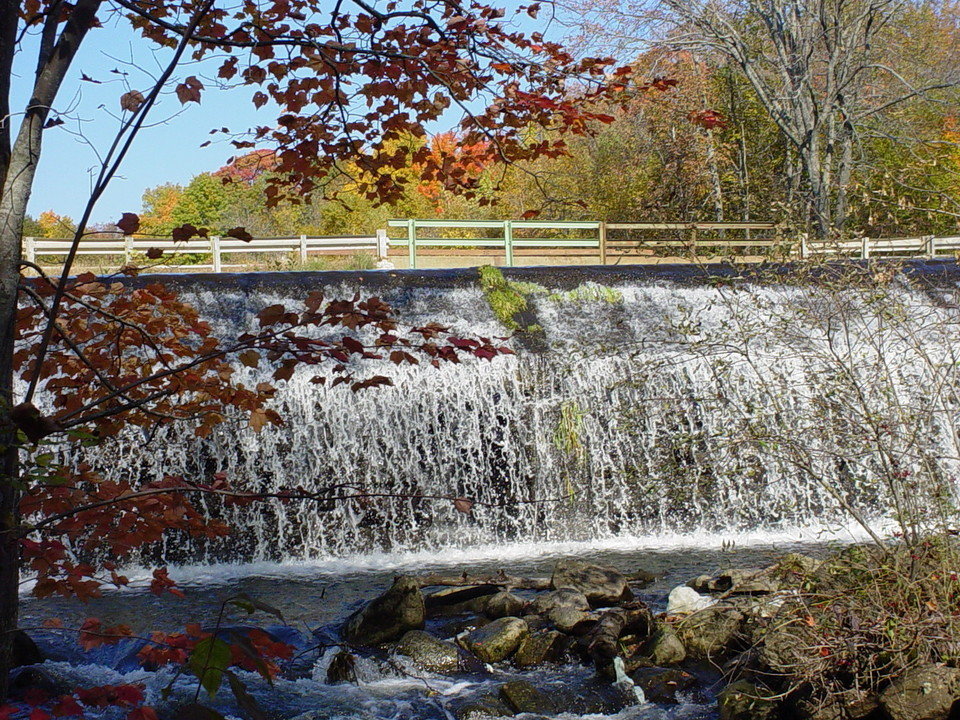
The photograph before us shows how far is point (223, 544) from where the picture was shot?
9.48 metres

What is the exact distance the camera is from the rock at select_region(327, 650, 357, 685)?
5.92 metres

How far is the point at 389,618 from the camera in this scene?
21.5ft

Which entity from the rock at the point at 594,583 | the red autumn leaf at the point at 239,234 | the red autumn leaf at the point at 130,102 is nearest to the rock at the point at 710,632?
the rock at the point at 594,583

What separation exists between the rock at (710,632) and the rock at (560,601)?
0.73 metres

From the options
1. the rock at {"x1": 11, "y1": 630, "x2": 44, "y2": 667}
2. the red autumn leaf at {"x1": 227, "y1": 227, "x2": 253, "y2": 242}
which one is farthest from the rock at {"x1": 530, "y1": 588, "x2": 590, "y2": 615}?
the red autumn leaf at {"x1": 227, "y1": 227, "x2": 253, "y2": 242}

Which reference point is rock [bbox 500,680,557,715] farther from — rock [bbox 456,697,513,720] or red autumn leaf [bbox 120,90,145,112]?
red autumn leaf [bbox 120,90,145,112]

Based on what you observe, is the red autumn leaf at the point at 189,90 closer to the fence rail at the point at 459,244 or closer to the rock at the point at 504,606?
the rock at the point at 504,606

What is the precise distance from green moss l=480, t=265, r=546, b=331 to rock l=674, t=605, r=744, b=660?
20.5 feet

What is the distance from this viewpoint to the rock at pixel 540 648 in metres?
6.07

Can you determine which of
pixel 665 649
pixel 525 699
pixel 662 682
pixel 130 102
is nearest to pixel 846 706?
pixel 662 682

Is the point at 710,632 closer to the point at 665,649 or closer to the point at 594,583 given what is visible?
the point at 665,649

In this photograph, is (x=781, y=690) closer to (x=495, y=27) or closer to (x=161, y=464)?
(x=495, y=27)

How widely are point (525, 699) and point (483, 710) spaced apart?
0.25 metres

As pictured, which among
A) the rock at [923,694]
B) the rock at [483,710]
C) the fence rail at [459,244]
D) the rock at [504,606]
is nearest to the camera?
the rock at [923,694]
